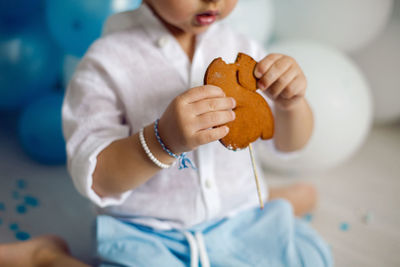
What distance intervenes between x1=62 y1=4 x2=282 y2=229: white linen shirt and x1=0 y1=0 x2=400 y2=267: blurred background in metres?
0.27

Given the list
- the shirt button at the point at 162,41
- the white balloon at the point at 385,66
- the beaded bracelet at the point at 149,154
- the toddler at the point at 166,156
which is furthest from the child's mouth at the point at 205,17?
the white balloon at the point at 385,66

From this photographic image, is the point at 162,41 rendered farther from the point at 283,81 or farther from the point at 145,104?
the point at 283,81

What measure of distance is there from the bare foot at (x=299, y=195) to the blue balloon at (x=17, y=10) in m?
0.87

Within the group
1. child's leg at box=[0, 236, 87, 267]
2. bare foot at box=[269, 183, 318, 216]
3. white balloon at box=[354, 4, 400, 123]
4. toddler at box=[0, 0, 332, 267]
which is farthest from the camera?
white balloon at box=[354, 4, 400, 123]

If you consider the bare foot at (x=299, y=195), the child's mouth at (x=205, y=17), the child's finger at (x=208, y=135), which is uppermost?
the child's mouth at (x=205, y=17)

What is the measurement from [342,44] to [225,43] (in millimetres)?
631

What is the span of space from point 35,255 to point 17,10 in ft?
2.39

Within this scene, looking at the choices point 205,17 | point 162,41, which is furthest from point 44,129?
point 205,17

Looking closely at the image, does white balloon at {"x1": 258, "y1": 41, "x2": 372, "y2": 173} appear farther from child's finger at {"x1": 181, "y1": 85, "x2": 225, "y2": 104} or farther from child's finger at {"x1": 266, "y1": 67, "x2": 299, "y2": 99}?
child's finger at {"x1": 181, "y1": 85, "x2": 225, "y2": 104}

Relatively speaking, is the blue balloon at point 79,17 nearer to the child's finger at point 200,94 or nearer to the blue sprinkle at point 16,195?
the blue sprinkle at point 16,195

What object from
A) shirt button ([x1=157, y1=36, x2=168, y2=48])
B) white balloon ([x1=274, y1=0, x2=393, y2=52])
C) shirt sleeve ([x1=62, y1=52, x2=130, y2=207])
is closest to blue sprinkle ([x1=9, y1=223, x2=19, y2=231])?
shirt sleeve ([x1=62, y1=52, x2=130, y2=207])

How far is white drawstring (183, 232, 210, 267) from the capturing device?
2.45 feet

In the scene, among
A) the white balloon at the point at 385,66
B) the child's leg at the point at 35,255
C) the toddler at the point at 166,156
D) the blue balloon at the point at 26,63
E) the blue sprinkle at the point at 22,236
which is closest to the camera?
the toddler at the point at 166,156

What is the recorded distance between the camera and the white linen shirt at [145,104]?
2.48ft
